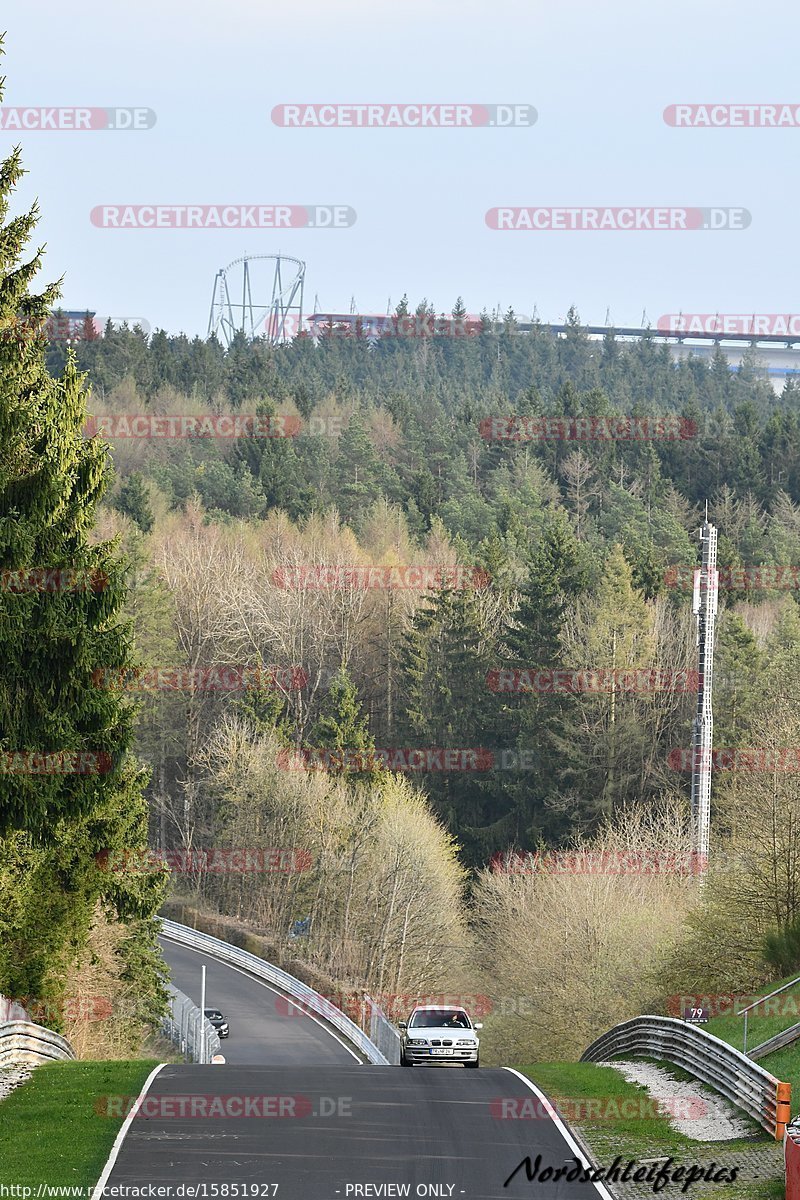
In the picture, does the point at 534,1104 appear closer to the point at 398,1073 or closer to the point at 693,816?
the point at 398,1073

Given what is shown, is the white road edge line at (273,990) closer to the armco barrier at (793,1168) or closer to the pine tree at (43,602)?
the pine tree at (43,602)

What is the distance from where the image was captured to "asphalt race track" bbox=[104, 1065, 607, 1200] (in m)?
17.6

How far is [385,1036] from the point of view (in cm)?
4769

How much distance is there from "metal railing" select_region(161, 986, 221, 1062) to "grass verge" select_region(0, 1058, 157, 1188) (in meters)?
19.6

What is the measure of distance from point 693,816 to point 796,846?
18.9m

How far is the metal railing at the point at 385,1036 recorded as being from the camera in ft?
148

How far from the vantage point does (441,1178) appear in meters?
17.9

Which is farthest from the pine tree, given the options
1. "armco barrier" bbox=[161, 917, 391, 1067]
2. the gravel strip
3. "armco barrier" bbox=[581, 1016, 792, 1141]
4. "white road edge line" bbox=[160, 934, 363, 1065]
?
"white road edge line" bbox=[160, 934, 363, 1065]

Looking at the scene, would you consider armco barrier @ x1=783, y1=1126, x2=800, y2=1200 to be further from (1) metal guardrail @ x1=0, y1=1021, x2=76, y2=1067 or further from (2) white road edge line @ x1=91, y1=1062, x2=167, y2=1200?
(1) metal guardrail @ x1=0, y1=1021, x2=76, y2=1067

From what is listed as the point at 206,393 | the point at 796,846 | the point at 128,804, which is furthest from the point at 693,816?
the point at 206,393

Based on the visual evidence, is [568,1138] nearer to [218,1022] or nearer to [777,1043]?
[777,1043]

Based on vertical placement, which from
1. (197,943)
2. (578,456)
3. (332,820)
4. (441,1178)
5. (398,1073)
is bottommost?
(197,943)

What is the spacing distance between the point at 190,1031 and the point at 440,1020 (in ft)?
66.5

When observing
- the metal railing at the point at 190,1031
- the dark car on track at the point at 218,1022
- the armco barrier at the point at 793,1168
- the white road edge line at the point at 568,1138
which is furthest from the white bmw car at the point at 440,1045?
the dark car on track at the point at 218,1022
